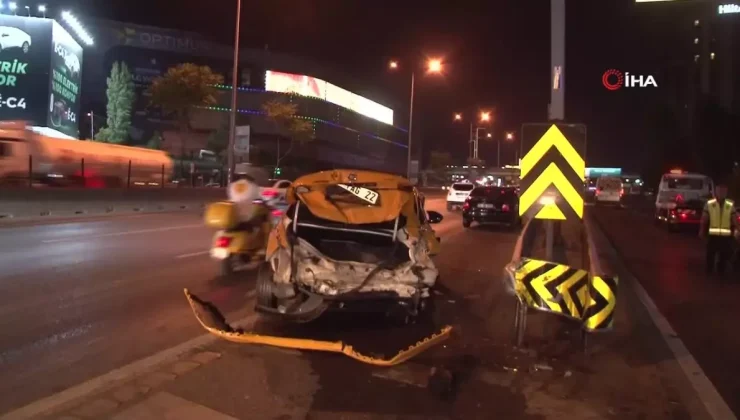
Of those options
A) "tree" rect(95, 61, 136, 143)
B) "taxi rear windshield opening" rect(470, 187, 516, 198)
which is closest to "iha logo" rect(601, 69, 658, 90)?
"taxi rear windshield opening" rect(470, 187, 516, 198)

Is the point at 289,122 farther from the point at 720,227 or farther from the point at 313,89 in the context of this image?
the point at 720,227

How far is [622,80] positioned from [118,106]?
142 feet

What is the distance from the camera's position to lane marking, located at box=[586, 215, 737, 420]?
5.75 m

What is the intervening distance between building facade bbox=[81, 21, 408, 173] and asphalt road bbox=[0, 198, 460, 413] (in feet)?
166

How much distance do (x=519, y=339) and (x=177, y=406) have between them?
12.1ft

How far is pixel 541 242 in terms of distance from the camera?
1750 centimetres

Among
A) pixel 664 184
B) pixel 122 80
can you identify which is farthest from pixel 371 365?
pixel 122 80

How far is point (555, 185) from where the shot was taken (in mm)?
9398

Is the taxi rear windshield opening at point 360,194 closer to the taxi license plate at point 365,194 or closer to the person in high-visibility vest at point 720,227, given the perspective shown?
the taxi license plate at point 365,194

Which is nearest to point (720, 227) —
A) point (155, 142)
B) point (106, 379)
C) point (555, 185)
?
point (555, 185)

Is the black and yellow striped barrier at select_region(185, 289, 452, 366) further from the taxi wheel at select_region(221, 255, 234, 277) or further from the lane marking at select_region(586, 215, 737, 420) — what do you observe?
the taxi wheel at select_region(221, 255, 234, 277)

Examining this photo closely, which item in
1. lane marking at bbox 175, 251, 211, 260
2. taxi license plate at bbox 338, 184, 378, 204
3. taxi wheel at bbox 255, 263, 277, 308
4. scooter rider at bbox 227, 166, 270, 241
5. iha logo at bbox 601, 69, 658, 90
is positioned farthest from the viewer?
iha logo at bbox 601, 69, 658, 90

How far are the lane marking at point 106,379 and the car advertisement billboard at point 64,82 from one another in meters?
53.0

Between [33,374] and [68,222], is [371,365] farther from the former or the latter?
[68,222]
